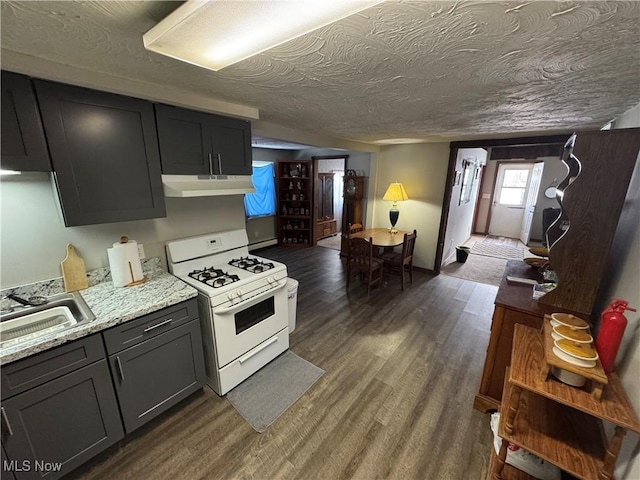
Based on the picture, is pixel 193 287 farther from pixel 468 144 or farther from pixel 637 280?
pixel 468 144

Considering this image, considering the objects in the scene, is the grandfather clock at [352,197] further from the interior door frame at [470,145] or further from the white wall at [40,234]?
the white wall at [40,234]

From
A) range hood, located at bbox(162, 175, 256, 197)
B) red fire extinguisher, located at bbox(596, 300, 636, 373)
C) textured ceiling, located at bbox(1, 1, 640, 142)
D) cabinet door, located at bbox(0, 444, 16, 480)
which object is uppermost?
textured ceiling, located at bbox(1, 1, 640, 142)

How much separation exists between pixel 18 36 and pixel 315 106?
1.58 metres

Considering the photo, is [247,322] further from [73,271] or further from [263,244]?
[263,244]

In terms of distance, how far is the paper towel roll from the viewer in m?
1.77

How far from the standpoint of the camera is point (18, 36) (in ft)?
3.50

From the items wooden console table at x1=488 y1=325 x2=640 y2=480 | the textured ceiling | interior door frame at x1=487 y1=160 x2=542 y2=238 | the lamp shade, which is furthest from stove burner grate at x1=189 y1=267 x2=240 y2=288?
interior door frame at x1=487 y1=160 x2=542 y2=238

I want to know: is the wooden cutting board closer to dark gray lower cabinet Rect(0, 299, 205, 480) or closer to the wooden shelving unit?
dark gray lower cabinet Rect(0, 299, 205, 480)

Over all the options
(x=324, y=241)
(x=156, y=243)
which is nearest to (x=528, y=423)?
(x=156, y=243)

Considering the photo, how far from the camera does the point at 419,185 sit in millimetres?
4410

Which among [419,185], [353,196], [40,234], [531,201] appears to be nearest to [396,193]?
[419,185]

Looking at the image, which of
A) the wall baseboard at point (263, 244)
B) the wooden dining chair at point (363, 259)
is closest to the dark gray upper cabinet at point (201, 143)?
the wooden dining chair at point (363, 259)

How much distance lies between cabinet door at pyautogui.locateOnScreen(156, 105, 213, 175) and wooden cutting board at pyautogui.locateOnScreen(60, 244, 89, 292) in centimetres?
82

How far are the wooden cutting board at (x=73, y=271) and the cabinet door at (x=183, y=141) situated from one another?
817 millimetres
